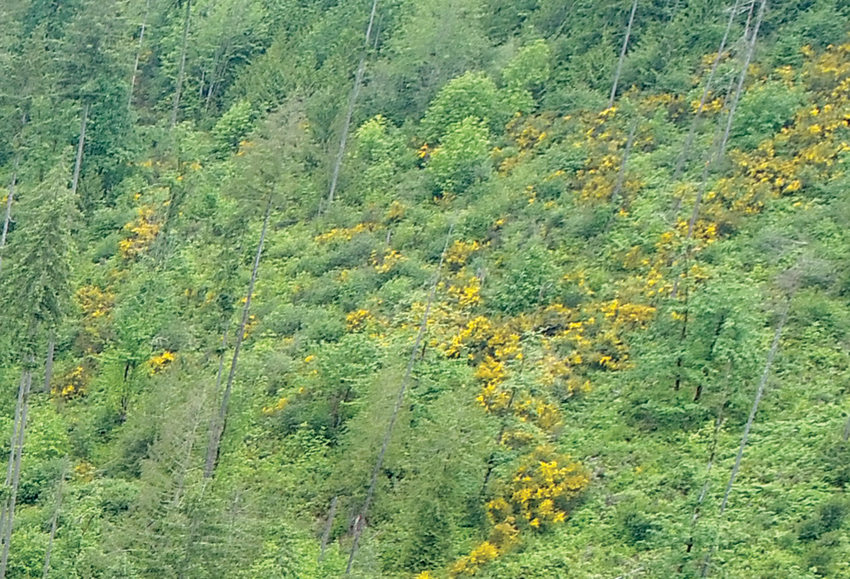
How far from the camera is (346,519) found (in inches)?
1021

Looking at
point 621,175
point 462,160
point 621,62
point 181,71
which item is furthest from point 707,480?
point 181,71

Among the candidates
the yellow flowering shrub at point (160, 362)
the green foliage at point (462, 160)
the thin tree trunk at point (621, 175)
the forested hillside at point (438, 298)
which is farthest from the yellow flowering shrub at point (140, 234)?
the thin tree trunk at point (621, 175)

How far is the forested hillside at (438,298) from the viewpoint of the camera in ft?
75.0

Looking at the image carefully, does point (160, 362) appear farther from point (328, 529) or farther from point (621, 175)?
point (621, 175)

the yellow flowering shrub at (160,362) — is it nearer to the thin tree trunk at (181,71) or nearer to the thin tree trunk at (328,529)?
the thin tree trunk at (328,529)

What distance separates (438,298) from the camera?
32344mm

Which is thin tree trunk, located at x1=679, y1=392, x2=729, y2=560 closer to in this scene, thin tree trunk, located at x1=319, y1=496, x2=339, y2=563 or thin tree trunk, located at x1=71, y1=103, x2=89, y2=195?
thin tree trunk, located at x1=319, y1=496, x2=339, y2=563

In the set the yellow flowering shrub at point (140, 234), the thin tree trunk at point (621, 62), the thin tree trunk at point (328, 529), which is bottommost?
the thin tree trunk at point (328, 529)

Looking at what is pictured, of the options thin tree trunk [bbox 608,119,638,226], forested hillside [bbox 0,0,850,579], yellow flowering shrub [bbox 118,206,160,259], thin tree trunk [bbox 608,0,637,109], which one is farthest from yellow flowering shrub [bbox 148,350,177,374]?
thin tree trunk [bbox 608,0,637,109]

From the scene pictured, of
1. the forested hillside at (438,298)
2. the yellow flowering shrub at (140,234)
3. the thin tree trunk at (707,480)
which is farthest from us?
the yellow flowering shrub at (140,234)

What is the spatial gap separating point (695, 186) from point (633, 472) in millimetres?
12800

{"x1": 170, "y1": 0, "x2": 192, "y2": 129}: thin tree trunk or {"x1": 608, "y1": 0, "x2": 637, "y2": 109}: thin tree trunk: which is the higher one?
{"x1": 608, "y1": 0, "x2": 637, "y2": 109}: thin tree trunk

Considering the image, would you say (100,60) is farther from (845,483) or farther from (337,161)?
(845,483)

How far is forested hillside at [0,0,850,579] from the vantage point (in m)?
22.9
